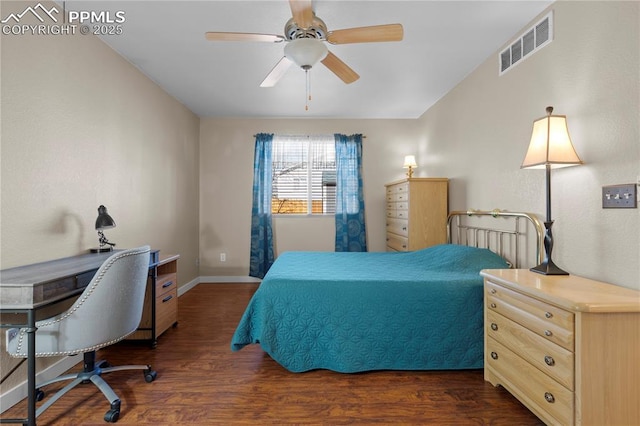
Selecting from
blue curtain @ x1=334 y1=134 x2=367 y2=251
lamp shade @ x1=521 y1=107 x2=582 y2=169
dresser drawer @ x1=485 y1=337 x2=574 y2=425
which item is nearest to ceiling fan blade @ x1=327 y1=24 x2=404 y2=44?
lamp shade @ x1=521 y1=107 x2=582 y2=169

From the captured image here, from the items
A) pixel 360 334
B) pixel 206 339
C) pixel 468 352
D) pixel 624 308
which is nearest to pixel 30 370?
pixel 206 339

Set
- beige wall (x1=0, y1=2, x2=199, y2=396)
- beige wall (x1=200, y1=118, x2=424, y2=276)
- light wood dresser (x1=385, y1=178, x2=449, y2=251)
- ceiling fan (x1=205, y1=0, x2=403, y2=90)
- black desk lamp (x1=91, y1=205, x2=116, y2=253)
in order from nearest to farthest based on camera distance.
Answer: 1. beige wall (x1=0, y1=2, x2=199, y2=396)
2. ceiling fan (x1=205, y1=0, x2=403, y2=90)
3. black desk lamp (x1=91, y1=205, x2=116, y2=253)
4. light wood dresser (x1=385, y1=178, x2=449, y2=251)
5. beige wall (x1=200, y1=118, x2=424, y2=276)

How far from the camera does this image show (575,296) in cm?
141

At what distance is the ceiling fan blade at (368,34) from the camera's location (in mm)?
1952

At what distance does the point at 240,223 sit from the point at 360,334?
314cm

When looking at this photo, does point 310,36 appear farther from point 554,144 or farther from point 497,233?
point 497,233

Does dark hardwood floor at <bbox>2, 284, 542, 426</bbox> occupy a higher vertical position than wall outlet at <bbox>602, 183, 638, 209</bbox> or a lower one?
lower

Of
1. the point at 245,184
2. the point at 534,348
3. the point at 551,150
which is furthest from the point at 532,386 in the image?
the point at 245,184

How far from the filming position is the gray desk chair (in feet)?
5.38

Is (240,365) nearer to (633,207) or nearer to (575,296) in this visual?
(575,296)

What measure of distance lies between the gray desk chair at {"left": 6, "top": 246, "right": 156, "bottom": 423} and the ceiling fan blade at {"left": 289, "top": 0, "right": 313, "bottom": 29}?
1.69 m

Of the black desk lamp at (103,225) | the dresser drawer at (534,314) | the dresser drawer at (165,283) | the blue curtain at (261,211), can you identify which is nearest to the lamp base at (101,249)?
the black desk lamp at (103,225)

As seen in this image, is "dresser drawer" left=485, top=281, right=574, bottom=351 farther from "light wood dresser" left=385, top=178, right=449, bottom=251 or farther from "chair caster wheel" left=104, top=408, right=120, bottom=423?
"chair caster wheel" left=104, top=408, right=120, bottom=423

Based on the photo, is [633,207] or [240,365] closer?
[633,207]
